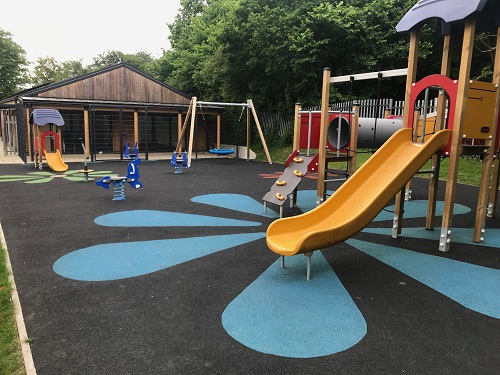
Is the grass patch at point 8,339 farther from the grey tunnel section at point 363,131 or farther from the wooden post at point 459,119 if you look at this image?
the grey tunnel section at point 363,131

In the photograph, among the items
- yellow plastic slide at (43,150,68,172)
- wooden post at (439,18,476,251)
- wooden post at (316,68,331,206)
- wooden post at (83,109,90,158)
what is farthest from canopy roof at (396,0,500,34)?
wooden post at (83,109,90,158)

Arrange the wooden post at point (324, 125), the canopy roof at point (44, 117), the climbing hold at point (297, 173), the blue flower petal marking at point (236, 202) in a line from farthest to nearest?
the canopy roof at point (44, 117)
the blue flower petal marking at point (236, 202)
the climbing hold at point (297, 173)
the wooden post at point (324, 125)

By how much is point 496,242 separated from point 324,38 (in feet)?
52.0

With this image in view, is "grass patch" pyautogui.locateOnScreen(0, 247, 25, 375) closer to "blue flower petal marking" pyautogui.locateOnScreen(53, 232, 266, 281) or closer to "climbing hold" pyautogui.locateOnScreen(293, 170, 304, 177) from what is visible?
"blue flower petal marking" pyautogui.locateOnScreen(53, 232, 266, 281)

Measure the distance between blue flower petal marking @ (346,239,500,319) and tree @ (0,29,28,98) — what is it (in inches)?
1817

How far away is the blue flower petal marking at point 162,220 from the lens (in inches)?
266

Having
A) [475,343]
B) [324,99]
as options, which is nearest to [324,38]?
[324,99]

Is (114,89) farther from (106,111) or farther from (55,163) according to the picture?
(55,163)

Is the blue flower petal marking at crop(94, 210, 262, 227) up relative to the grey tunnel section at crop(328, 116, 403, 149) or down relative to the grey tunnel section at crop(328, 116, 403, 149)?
down

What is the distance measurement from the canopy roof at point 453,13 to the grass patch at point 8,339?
248 inches

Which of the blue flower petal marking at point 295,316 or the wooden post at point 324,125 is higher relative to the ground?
the wooden post at point 324,125

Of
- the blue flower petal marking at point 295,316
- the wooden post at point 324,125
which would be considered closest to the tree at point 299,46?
the wooden post at point 324,125

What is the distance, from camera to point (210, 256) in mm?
5172

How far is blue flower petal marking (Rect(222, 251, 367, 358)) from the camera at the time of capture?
310cm
